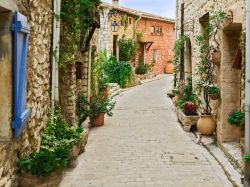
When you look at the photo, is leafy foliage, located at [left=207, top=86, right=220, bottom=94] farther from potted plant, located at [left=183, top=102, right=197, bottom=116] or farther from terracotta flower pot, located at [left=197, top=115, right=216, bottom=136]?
potted plant, located at [left=183, top=102, right=197, bottom=116]

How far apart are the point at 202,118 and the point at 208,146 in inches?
36.7

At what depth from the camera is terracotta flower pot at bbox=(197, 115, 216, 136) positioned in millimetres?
9203

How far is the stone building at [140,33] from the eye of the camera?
25688mm

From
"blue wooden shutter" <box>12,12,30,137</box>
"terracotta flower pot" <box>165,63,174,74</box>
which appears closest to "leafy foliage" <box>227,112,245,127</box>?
"blue wooden shutter" <box>12,12,30,137</box>

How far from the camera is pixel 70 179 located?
6.19 meters

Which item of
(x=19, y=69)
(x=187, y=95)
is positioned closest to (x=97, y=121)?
(x=187, y=95)

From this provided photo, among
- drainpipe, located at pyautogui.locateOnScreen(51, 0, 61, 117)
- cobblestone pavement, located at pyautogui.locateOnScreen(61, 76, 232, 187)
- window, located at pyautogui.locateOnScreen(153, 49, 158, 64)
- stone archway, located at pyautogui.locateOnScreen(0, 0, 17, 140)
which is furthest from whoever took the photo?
window, located at pyautogui.locateOnScreen(153, 49, 158, 64)

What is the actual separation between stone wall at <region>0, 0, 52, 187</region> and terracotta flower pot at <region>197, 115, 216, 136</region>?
3964mm

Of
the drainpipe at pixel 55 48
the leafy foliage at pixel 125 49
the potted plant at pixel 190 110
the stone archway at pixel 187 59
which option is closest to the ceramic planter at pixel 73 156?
the drainpipe at pixel 55 48

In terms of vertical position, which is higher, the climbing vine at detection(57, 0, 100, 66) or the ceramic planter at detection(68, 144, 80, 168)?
the climbing vine at detection(57, 0, 100, 66)

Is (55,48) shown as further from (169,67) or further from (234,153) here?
(169,67)

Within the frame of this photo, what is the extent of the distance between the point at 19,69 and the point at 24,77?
0.21 metres

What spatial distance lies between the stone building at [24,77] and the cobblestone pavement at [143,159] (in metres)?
1.19

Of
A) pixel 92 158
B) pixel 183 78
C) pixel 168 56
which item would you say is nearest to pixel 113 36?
pixel 168 56
